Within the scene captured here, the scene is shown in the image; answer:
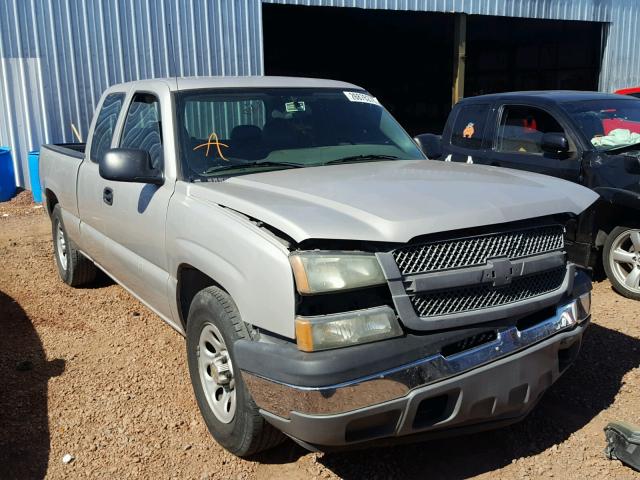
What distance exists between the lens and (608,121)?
5.93 meters

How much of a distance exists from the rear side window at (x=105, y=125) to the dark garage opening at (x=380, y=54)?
1592cm

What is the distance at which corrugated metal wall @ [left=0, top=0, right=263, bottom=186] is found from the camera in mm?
9766

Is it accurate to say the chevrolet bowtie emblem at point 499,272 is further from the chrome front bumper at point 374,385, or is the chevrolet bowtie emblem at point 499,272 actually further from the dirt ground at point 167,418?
the dirt ground at point 167,418

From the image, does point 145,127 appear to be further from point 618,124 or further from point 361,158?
point 618,124

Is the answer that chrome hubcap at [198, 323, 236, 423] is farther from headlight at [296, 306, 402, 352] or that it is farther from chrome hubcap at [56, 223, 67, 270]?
chrome hubcap at [56, 223, 67, 270]

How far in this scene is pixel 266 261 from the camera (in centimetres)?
246

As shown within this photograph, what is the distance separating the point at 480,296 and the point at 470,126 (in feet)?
15.4

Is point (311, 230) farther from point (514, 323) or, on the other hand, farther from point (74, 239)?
point (74, 239)

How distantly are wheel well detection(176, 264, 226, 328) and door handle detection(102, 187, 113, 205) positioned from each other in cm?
116

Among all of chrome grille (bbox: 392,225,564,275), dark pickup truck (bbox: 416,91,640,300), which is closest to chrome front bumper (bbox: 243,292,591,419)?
chrome grille (bbox: 392,225,564,275)

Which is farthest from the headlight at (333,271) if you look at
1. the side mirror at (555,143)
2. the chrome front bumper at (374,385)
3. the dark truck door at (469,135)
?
the dark truck door at (469,135)

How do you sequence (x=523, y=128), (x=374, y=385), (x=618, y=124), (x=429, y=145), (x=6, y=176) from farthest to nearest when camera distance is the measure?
1. (x=6, y=176)
2. (x=523, y=128)
3. (x=618, y=124)
4. (x=429, y=145)
5. (x=374, y=385)

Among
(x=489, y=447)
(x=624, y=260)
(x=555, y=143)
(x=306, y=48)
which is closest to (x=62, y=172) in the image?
(x=489, y=447)

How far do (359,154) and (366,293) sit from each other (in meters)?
1.60
